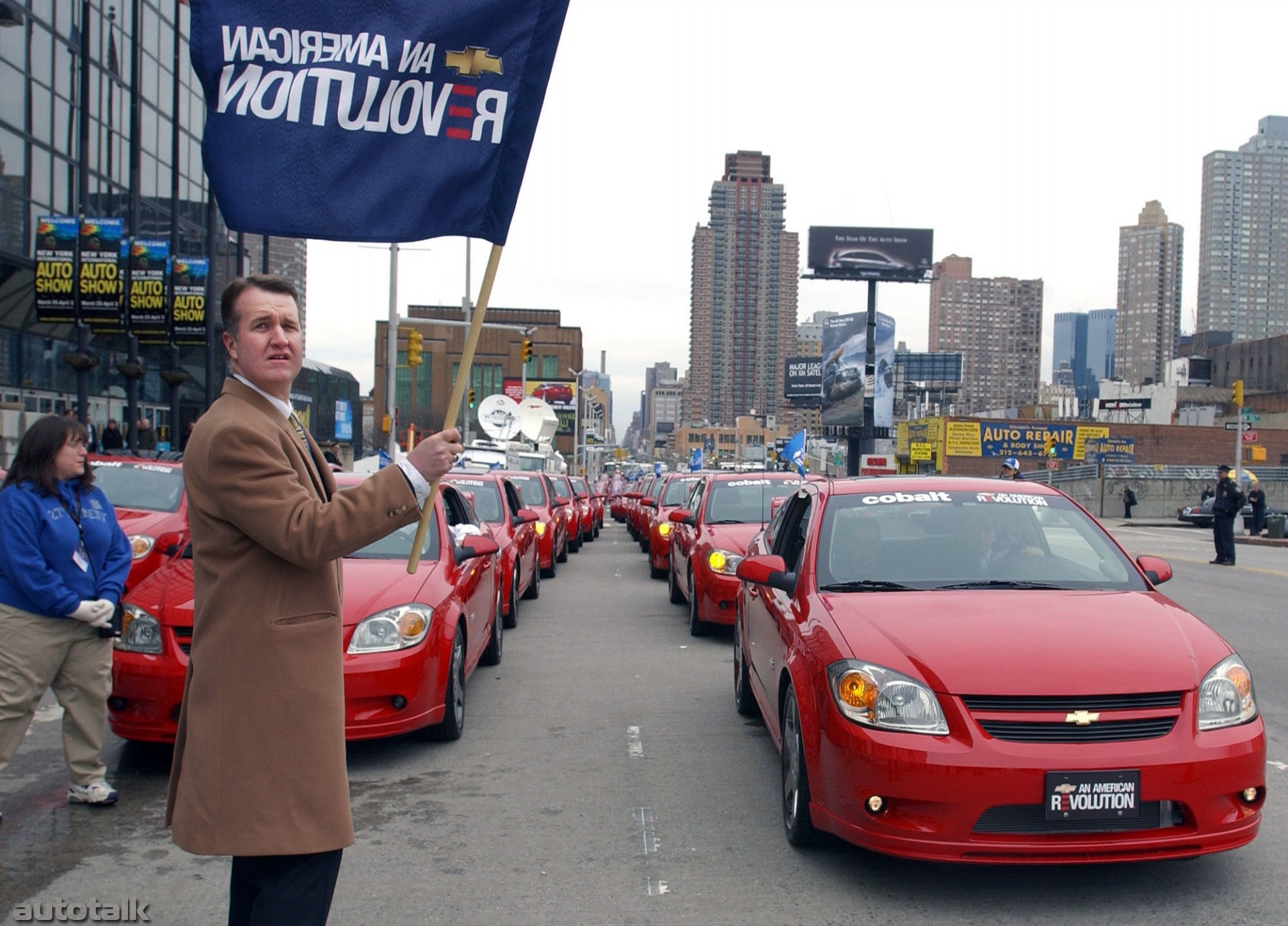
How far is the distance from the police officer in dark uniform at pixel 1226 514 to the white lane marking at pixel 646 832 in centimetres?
1691

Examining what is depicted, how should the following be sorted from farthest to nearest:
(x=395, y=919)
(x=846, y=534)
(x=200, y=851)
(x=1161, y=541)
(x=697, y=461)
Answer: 1. (x=697, y=461)
2. (x=1161, y=541)
3. (x=846, y=534)
4. (x=395, y=919)
5. (x=200, y=851)

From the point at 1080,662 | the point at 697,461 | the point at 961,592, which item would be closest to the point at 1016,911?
the point at 1080,662

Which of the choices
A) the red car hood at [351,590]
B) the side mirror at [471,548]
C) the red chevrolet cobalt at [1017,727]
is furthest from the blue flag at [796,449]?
the red chevrolet cobalt at [1017,727]

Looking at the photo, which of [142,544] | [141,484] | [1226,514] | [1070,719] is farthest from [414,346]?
[1070,719]

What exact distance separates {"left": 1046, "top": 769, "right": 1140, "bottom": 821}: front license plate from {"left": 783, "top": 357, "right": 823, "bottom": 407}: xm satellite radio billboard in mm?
120217

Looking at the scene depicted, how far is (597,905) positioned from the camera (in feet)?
14.1

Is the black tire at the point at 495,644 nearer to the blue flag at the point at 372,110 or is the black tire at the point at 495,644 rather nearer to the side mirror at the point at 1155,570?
the side mirror at the point at 1155,570

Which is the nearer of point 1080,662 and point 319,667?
point 319,667

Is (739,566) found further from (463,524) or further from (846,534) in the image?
(463,524)

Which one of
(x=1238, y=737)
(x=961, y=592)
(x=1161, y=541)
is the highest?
(x=961, y=592)

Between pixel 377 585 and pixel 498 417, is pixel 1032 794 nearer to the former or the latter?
pixel 377 585

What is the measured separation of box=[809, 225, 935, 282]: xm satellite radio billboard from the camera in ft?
257

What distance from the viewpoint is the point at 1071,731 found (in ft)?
13.5

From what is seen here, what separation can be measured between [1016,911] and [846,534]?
6.93ft
